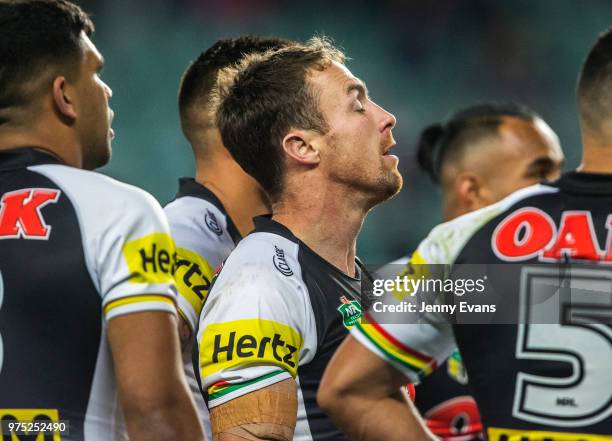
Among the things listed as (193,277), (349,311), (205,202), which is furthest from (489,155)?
(349,311)

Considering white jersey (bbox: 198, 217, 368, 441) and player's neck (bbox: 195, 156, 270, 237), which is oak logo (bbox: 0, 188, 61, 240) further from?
player's neck (bbox: 195, 156, 270, 237)

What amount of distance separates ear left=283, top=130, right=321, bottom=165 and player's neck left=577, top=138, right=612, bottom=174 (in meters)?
0.90

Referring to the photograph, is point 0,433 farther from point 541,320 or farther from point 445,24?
point 445,24

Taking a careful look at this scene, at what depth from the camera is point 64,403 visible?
2498mm

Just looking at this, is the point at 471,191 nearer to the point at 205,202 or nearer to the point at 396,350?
the point at 205,202

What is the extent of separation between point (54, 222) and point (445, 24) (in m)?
8.11

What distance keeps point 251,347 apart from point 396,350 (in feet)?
1.33

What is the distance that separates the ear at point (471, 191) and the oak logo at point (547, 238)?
2.72 m

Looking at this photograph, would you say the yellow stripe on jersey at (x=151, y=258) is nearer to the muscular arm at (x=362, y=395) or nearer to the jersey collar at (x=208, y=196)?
the muscular arm at (x=362, y=395)

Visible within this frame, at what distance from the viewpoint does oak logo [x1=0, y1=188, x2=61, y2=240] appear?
2.52m

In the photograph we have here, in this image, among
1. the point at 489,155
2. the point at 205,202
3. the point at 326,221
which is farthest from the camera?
the point at 489,155

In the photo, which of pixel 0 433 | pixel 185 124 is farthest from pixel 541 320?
pixel 185 124

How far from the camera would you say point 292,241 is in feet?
9.50

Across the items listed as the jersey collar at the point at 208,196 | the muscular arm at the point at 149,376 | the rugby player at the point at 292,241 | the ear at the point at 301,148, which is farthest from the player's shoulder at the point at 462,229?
the jersey collar at the point at 208,196
